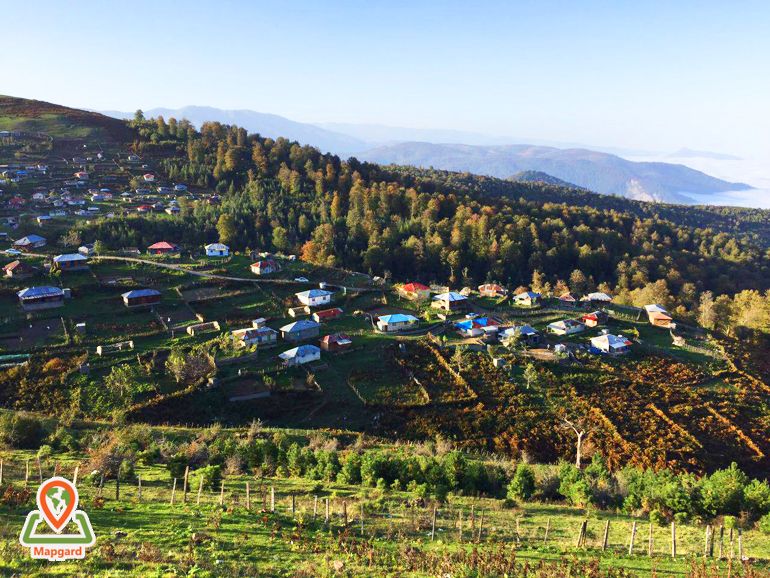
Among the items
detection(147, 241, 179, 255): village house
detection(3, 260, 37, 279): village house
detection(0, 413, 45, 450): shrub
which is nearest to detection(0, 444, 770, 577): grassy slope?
detection(0, 413, 45, 450): shrub

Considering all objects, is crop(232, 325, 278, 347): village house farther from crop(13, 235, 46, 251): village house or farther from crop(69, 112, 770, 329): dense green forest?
crop(13, 235, 46, 251): village house

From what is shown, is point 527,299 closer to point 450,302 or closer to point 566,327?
point 566,327

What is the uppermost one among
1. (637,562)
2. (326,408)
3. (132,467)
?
(637,562)

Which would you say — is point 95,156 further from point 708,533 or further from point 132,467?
point 708,533

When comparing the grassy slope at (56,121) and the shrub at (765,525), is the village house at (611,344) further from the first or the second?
the grassy slope at (56,121)

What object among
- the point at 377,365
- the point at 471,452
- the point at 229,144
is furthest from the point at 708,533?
the point at 229,144

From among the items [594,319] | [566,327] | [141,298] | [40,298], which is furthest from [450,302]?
[40,298]

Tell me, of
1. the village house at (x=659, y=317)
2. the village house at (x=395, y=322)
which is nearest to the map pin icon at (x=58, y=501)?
the village house at (x=395, y=322)
